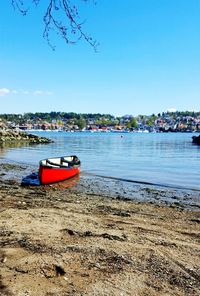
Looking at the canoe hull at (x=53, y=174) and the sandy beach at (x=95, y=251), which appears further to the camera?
the canoe hull at (x=53, y=174)

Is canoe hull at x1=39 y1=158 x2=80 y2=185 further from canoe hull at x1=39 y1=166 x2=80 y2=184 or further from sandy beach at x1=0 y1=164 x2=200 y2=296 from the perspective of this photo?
sandy beach at x1=0 y1=164 x2=200 y2=296

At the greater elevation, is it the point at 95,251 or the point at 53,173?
the point at 95,251

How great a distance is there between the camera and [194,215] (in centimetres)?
1498

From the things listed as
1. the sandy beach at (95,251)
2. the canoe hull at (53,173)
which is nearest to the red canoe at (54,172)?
the canoe hull at (53,173)

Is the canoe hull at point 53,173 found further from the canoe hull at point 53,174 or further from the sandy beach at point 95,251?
the sandy beach at point 95,251

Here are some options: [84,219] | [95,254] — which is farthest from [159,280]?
[84,219]

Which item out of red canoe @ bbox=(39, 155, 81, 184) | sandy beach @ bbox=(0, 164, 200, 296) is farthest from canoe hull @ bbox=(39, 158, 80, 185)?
sandy beach @ bbox=(0, 164, 200, 296)

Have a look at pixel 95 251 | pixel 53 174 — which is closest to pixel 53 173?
pixel 53 174

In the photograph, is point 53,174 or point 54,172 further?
point 54,172

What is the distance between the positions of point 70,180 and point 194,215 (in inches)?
503

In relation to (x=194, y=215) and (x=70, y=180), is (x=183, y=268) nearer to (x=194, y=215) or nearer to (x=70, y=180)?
(x=194, y=215)

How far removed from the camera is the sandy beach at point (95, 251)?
21.0 feet

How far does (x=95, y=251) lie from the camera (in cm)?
812

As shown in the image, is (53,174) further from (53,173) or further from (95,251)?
(95,251)
